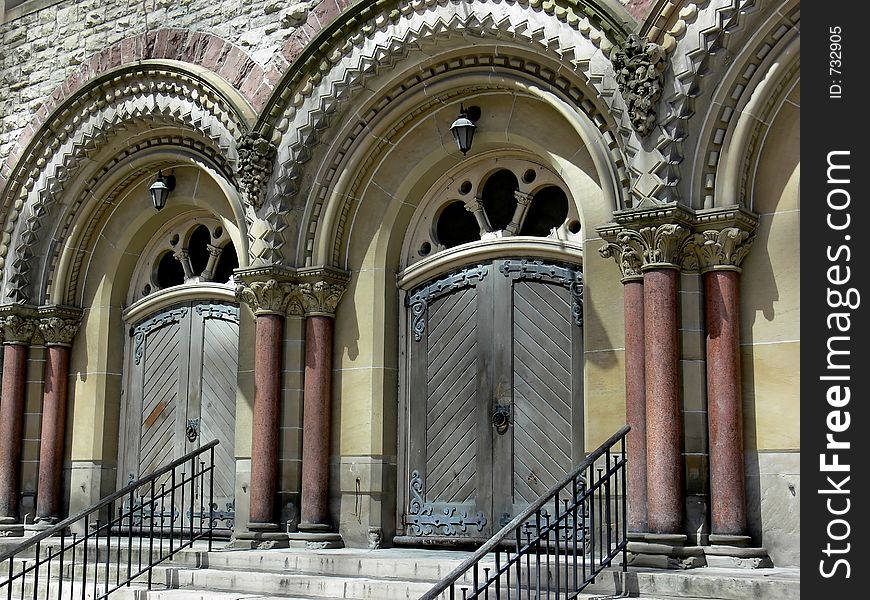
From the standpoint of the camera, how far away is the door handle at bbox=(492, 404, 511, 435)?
32.9 feet

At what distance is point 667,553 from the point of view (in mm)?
8164

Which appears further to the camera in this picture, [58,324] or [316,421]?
[58,324]

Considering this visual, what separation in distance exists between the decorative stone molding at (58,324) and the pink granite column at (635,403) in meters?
6.65

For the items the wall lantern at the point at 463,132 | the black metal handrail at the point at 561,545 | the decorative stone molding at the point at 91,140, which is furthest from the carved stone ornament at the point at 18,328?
the black metal handrail at the point at 561,545

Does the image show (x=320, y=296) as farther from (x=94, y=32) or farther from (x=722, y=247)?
(x=94, y=32)

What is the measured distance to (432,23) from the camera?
998 centimetres

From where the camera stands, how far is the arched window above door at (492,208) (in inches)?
400

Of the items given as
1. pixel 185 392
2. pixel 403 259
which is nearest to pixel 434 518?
pixel 403 259

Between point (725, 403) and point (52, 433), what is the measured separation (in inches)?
294

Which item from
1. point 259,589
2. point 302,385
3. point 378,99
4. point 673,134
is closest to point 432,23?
point 378,99

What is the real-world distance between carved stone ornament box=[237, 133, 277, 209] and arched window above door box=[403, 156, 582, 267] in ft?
4.59

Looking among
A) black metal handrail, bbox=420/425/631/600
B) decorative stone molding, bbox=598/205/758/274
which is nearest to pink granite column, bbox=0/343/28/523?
black metal handrail, bbox=420/425/631/600
